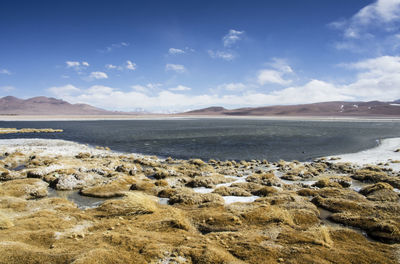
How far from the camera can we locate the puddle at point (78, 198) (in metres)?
9.52

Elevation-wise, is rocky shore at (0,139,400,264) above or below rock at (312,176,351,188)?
above

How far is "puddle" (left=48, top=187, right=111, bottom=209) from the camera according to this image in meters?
9.52

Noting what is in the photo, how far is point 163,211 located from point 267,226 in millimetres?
3665

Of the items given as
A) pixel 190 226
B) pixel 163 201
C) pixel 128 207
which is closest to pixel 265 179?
pixel 163 201

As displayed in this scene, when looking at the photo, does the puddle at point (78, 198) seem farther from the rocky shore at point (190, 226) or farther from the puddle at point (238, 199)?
the puddle at point (238, 199)

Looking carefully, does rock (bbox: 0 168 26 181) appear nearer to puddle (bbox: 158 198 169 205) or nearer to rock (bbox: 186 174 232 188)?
puddle (bbox: 158 198 169 205)

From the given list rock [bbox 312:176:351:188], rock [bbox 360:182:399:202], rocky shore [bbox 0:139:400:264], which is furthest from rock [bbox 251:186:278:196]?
rock [bbox 360:182:399:202]

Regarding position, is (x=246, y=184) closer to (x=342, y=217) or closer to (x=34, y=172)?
(x=342, y=217)

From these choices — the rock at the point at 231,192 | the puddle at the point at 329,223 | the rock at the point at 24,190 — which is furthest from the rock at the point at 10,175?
the puddle at the point at 329,223

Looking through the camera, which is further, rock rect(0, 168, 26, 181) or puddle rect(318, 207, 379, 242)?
rock rect(0, 168, 26, 181)

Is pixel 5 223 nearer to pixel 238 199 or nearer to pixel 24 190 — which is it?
pixel 24 190

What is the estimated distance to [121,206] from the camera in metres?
8.07

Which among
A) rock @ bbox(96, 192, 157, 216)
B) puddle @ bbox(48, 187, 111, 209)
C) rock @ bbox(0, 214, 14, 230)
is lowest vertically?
puddle @ bbox(48, 187, 111, 209)

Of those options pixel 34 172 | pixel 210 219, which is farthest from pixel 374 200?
pixel 34 172
